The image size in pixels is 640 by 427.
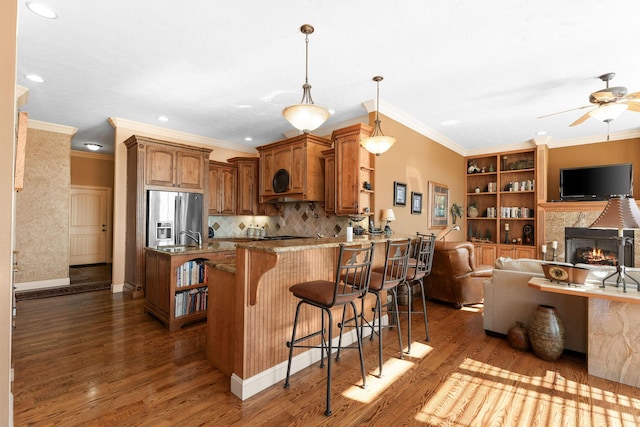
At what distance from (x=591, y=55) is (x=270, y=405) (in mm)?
4293

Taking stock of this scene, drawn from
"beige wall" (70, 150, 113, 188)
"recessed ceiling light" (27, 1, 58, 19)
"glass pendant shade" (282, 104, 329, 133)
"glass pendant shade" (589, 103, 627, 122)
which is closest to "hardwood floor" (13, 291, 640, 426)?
"glass pendant shade" (282, 104, 329, 133)

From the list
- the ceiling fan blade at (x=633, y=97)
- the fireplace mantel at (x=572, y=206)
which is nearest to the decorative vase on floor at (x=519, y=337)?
the ceiling fan blade at (x=633, y=97)

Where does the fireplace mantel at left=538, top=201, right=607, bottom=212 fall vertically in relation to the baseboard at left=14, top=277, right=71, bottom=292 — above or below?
above

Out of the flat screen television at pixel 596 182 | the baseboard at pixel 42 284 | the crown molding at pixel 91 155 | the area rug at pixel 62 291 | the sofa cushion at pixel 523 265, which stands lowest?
the area rug at pixel 62 291

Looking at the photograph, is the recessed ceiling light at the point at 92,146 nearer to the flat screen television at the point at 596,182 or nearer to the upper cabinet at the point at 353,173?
the upper cabinet at the point at 353,173

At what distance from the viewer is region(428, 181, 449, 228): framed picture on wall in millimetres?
5723

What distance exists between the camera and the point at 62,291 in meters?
4.88

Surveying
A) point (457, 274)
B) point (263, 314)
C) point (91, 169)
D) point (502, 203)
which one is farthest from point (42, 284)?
point (502, 203)

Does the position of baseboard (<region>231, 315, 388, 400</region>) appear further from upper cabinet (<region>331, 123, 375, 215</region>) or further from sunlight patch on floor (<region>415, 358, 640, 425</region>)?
upper cabinet (<region>331, 123, 375, 215</region>)

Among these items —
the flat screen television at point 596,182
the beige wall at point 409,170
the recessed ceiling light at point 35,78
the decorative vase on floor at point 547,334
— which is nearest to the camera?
the decorative vase on floor at point 547,334

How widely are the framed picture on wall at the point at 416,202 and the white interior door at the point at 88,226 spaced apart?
7.57m

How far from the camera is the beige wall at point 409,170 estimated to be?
14.7 feet

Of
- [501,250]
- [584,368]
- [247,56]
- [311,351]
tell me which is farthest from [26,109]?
[501,250]

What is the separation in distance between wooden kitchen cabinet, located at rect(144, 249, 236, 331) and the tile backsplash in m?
1.98
